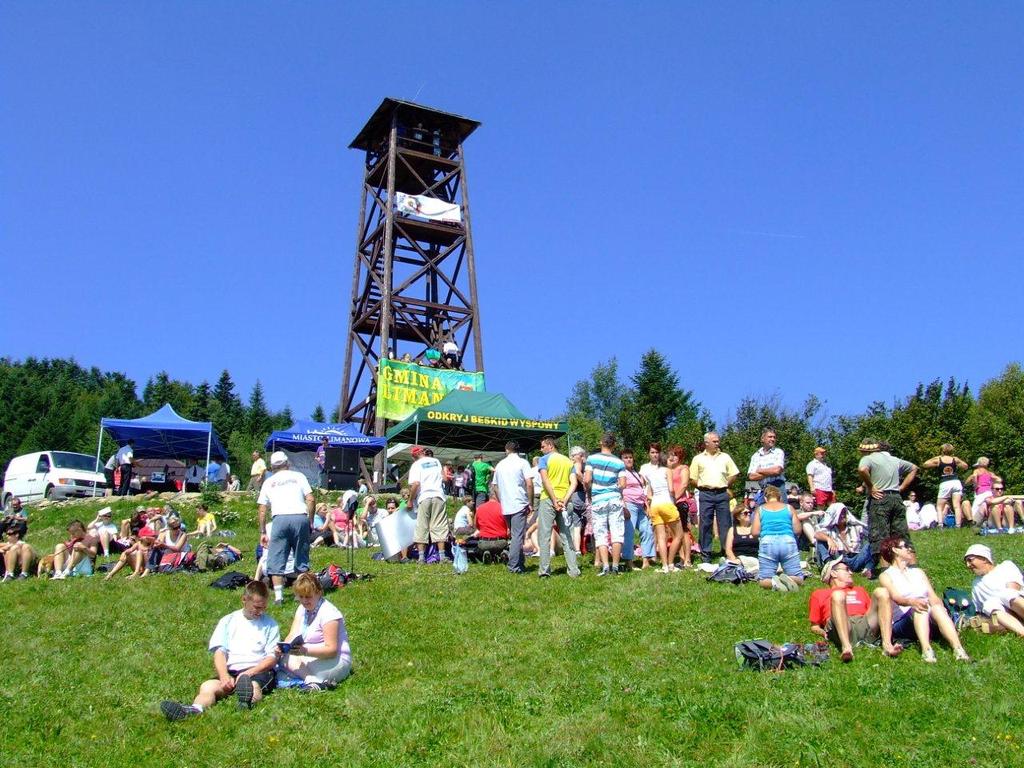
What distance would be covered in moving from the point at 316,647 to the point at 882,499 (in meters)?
7.12

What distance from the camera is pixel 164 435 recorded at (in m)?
27.9

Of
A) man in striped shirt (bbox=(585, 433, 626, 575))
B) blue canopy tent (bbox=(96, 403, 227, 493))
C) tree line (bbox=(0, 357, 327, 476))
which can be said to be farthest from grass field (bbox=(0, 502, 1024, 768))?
tree line (bbox=(0, 357, 327, 476))

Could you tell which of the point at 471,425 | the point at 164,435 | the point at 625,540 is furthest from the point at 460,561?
the point at 164,435

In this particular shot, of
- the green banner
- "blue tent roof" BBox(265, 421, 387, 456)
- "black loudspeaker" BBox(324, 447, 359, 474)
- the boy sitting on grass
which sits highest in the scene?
the green banner

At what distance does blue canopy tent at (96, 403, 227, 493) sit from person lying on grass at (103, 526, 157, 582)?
42.8 feet

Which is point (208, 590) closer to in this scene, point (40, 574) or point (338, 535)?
point (40, 574)

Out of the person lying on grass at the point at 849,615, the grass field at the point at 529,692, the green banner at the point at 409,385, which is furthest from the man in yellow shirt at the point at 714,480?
the green banner at the point at 409,385

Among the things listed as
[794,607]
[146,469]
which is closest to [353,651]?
[794,607]

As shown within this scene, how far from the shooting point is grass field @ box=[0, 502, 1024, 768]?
589 centimetres

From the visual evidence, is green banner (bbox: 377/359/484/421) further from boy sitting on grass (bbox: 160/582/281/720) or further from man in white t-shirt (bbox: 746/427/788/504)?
boy sitting on grass (bbox: 160/582/281/720)

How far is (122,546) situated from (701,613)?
11.9 m

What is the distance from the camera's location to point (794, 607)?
9.41 metres

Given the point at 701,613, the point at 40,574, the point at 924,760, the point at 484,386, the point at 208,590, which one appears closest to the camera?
the point at 924,760

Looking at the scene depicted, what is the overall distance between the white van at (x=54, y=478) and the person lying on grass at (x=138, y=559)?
14.2 meters
